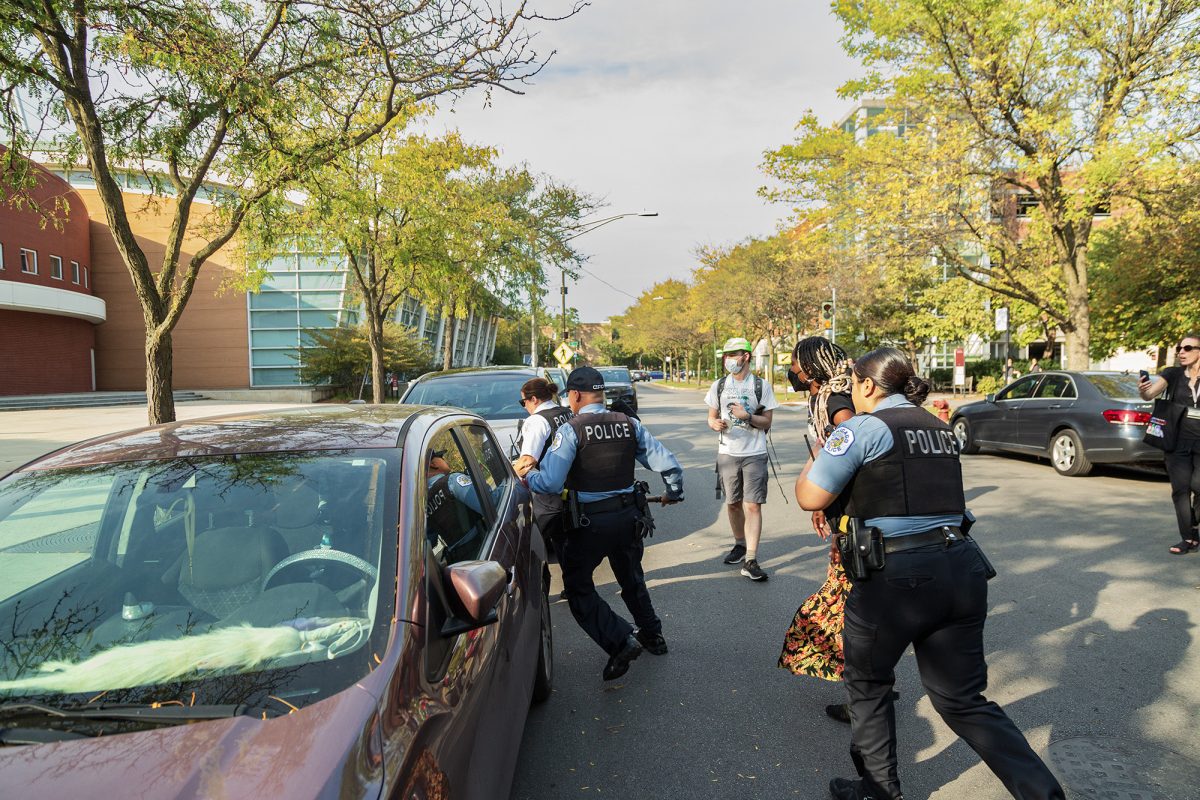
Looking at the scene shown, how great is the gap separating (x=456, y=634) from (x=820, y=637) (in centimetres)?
205

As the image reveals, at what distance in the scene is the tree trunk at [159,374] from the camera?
7.49 metres

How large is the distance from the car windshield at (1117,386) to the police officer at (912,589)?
896 centimetres

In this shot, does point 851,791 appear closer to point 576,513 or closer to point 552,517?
point 576,513

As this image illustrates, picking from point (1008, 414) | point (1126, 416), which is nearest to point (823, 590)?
point (1126, 416)

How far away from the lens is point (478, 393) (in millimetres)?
8438

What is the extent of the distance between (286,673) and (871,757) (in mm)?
2069

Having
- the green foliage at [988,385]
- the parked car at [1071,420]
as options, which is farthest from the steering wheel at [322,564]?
the green foliage at [988,385]

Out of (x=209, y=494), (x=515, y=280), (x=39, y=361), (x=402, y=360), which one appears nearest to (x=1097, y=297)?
(x=515, y=280)

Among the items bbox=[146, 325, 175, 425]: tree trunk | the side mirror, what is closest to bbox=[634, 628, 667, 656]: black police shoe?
the side mirror

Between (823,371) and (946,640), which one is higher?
(823,371)

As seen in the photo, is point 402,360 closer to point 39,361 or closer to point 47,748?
point 39,361

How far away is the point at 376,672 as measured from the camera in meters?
1.70

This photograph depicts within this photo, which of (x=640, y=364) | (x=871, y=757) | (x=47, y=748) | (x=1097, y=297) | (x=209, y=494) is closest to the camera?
(x=47, y=748)

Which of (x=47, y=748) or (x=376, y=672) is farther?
(x=376, y=672)
